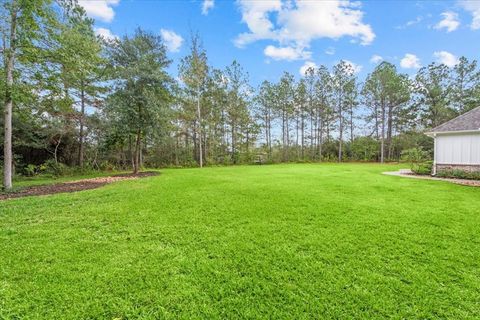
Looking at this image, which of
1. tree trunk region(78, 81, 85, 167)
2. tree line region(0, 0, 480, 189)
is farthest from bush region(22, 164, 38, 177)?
tree trunk region(78, 81, 85, 167)

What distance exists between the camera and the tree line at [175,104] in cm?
696

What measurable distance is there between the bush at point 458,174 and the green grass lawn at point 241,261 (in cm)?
574

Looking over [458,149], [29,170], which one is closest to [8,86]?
[29,170]

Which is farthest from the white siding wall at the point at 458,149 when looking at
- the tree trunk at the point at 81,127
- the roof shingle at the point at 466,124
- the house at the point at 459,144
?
the tree trunk at the point at 81,127

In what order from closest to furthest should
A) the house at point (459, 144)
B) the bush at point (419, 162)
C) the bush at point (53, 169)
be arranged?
the house at point (459, 144) → the bush at point (419, 162) → the bush at point (53, 169)

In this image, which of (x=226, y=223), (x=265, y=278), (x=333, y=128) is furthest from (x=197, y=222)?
(x=333, y=128)

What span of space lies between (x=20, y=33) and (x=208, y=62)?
12.9m

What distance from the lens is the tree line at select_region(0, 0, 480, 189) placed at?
22.8 feet

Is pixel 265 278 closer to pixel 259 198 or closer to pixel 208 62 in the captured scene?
pixel 259 198

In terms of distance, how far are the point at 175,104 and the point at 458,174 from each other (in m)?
17.8

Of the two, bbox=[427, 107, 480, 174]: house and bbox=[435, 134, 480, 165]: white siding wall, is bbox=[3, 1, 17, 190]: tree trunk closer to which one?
bbox=[427, 107, 480, 174]: house

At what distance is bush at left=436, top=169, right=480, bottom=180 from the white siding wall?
1.54 feet

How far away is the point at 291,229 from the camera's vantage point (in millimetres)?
3295

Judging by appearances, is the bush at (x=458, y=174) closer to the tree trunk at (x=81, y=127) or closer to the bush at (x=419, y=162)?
the bush at (x=419, y=162)
